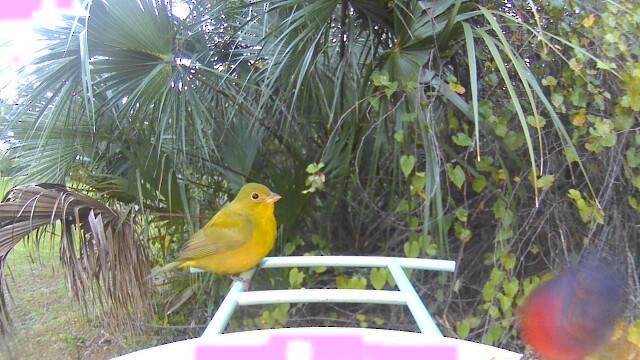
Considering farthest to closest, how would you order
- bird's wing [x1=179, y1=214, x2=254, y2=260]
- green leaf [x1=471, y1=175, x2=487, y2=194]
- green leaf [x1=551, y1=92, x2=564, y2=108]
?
green leaf [x1=471, y1=175, x2=487, y2=194]
green leaf [x1=551, y1=92, x2=564, y2=108]
bird's wing [x1=179, y1=214, x2=254, y2=260]

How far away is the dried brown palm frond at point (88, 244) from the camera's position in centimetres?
171

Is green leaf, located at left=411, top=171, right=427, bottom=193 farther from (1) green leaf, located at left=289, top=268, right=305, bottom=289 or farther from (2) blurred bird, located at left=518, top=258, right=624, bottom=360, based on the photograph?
(2) blurred bird, located at left=518, top=258, right=624, bottom=360

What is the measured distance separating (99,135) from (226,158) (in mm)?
547

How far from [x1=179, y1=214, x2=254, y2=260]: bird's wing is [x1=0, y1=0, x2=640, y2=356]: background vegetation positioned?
0.37 m

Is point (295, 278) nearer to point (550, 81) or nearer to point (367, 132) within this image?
point (367, 132)

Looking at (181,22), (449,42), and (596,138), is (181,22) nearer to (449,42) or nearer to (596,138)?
(449,42)

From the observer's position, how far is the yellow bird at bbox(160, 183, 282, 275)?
1.59 meters

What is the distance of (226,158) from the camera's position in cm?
231

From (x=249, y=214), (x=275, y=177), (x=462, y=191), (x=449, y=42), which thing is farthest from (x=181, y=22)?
(x=462, y=191)

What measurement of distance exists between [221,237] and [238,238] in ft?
0.22

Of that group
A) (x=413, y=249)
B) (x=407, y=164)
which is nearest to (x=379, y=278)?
(x=413, y=249)

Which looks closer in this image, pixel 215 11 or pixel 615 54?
pixel 615 54

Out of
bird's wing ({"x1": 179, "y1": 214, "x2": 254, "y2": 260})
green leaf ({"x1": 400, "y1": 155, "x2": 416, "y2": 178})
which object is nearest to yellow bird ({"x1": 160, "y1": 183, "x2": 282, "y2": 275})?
bird's wing ({"x1": 179, "y1": 214, "x2": 254, "y2": 260})

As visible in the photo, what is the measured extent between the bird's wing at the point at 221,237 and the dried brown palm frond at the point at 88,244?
1.09 ft
